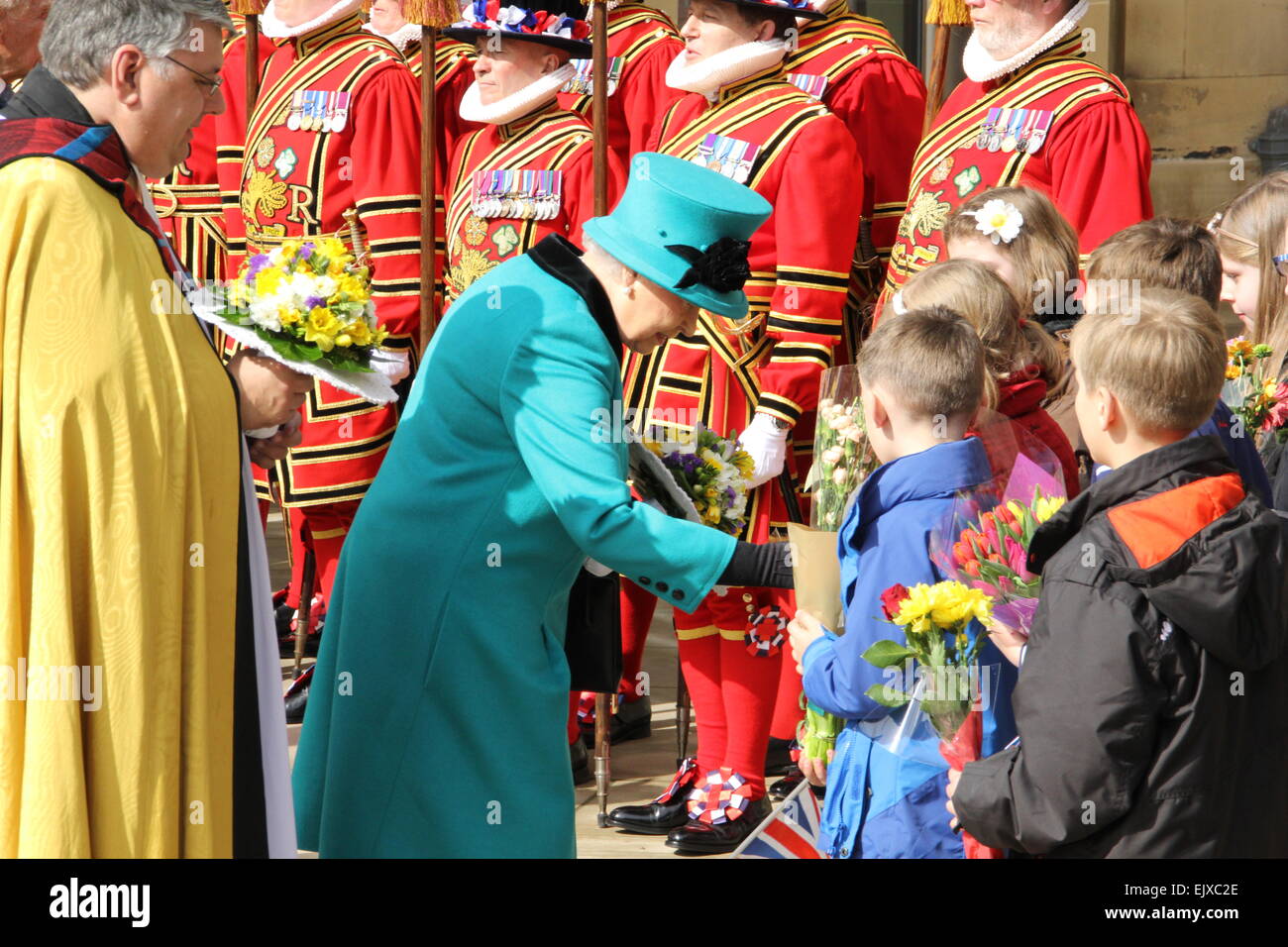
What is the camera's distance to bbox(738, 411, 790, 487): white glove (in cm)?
430

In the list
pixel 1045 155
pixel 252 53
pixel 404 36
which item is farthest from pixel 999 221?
pixel 404 36

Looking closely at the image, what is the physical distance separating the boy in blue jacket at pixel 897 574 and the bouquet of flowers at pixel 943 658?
0.07 meters

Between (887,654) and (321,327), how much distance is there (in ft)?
3.23

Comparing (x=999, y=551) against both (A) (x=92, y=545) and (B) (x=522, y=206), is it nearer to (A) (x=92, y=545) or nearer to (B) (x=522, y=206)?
(A) (x=92, y=545)

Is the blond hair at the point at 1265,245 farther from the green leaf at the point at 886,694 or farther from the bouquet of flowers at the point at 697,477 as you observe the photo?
the green leaf at the point at 886,694

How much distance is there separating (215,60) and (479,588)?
0.93 meters

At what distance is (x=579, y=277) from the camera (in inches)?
110

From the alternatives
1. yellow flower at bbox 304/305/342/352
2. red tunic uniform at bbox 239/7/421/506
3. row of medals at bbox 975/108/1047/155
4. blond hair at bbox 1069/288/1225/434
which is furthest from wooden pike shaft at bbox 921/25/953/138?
yellow flower at bbox 304/305/342/352

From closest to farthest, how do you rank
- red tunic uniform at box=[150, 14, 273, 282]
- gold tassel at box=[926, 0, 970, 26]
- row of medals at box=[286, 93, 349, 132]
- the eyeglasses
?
the eyeglasses
gold tassel at box=[926, 0, 970, 26]
row of medals at box=[286, 93, 349, 132]
red tunic uniform at box=[150, 14, 273, 282]

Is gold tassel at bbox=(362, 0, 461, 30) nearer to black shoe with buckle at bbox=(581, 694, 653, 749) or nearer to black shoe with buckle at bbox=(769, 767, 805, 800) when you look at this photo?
black shoe with buckle at bbox=(581, 694, 653, 749)

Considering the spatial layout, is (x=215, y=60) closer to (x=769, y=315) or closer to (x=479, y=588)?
(x=479, y=588)

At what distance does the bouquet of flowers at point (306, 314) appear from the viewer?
2.58m

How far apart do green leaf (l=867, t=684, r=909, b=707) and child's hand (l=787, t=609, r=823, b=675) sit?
0.76 feet

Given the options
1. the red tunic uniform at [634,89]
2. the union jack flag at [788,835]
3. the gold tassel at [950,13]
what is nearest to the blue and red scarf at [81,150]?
the union jack flag at [788,835]
